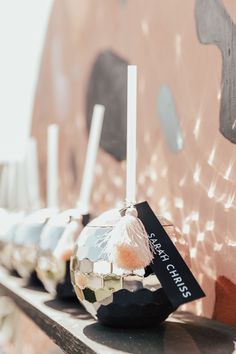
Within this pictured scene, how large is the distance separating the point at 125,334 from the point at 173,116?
41cm

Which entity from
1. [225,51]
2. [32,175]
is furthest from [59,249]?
[32,175]

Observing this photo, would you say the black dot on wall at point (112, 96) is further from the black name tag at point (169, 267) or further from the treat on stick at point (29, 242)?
the black name tag at point (169, 267)

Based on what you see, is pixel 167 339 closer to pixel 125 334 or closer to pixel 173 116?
pixel 125 334

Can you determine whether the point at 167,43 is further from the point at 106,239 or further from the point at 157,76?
the point at 106,239

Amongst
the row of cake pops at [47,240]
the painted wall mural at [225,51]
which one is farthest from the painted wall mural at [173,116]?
the row of cake pops at [47,240]

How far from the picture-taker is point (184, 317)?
0.84 m

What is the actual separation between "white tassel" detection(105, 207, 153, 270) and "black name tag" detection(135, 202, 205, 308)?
0.04 feet

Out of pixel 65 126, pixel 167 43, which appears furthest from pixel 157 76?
pixel 65 126

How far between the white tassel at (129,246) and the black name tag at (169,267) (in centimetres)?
1

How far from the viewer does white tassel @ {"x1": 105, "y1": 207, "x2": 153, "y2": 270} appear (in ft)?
2.21

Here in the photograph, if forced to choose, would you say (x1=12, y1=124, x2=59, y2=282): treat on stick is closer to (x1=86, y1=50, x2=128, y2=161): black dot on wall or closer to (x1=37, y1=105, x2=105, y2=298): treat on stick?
(x1=37, y1=105, x2=105, y2=298): treat on stick

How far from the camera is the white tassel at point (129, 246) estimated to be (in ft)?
2.21

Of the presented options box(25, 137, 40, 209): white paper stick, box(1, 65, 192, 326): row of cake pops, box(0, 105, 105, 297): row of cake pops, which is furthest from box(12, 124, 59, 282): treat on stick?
box(25, 137, 40, 209): white paper stick

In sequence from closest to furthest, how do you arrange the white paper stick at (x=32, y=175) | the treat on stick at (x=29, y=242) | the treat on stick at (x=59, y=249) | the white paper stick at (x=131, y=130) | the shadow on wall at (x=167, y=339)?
the shadow on wall at (x=167, y=339), the white paper stick at (x=131, y=130), the treat on stick at (x=59, y=249), the treat on stick at (x=29, y=242), the white paper stick at (x=32, y=175)
